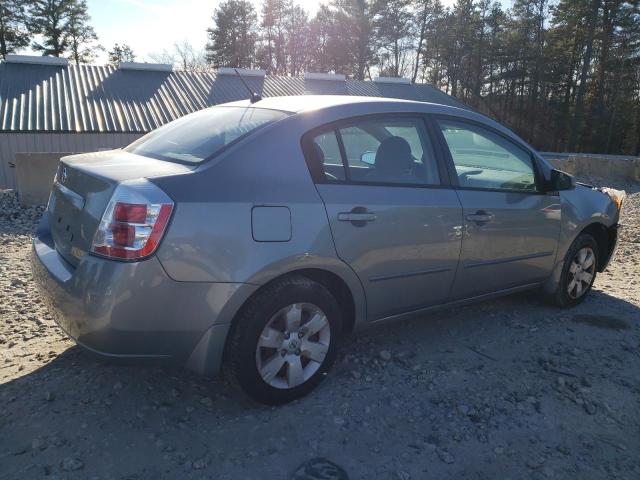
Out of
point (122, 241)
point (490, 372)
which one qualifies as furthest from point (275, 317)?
point (490, 372)

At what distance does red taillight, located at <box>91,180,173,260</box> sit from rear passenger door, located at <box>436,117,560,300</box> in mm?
1982

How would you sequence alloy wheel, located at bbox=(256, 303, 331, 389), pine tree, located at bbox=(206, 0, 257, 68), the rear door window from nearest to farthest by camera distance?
alloy wheel, located at bbox=(256, 303, 331, 389)
the rear door window
pine tree, located at bbox=(206, 0, 257, 68)

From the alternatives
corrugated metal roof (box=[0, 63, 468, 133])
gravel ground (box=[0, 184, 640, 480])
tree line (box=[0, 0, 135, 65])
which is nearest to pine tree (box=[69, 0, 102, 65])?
tree line (box=[0, 0, 135, 65])

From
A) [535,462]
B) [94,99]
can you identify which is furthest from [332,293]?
[94,99]

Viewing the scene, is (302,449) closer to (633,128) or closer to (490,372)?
(490,372)

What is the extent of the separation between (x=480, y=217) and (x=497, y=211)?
202 millimetres

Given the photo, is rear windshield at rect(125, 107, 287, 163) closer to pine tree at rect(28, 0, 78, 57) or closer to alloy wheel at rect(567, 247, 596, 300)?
alloy wheel at rect(567, 247, 596, 300)

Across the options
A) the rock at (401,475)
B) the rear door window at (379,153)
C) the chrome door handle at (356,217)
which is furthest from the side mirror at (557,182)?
the rock at (401,475)

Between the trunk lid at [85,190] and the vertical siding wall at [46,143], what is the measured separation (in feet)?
56.2

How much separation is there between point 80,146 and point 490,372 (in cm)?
1937

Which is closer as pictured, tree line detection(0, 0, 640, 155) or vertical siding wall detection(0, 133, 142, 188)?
vertical siding wall detection(0, 133, 142, 188)

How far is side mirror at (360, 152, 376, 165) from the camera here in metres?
3.19

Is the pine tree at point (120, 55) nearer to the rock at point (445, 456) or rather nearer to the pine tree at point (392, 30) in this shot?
the pine tree at point (392, 30)

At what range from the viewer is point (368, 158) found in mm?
3236
